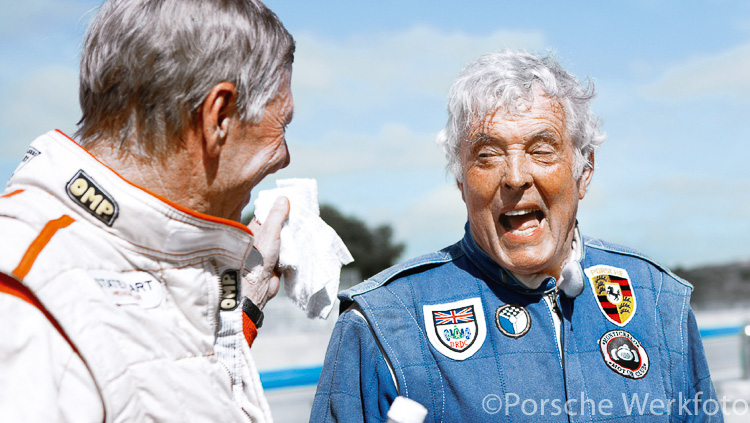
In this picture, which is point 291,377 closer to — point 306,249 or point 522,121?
point 306,249

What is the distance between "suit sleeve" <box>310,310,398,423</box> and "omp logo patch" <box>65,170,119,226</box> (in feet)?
4.42

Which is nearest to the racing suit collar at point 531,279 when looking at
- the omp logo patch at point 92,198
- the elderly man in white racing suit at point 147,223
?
the elderly man in white racing suit at point 147,223

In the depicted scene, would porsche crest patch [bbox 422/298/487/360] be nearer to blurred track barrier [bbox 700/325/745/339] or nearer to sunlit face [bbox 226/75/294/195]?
sunlit face [bbox 226/75/294/195]

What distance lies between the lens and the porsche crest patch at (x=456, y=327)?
2568mm

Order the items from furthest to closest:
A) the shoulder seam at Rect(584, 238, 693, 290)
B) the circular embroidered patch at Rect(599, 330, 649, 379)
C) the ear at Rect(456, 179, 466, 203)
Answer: the shoulder seam at Rect(584, 238, 693, 290) → the ear at Rect(456, 179, 466, 203) → the circular embroidered patch at Rect(599, 330, 649, 379)

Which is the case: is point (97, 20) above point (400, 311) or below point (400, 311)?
above

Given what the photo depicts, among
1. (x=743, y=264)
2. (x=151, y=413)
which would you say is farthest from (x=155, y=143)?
(x=743, y=264)

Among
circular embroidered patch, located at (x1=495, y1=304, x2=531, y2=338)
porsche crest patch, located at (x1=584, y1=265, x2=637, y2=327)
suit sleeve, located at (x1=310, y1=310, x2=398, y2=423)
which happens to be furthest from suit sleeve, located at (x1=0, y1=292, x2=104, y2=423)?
porsche crest patch, located at (x1=584, y1=265, x2=637, y2=327)

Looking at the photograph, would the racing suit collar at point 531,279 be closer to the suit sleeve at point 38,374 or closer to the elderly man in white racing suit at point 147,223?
the elderly man in white racing suit at point 147,223

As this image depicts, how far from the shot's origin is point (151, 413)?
1306 mm

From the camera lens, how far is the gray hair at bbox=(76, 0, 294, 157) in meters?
1.48

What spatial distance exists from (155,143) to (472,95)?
147cm

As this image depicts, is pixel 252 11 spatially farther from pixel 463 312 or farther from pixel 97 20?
pixel 463 312

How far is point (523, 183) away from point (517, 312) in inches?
19.7
